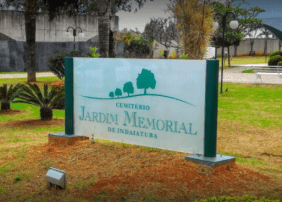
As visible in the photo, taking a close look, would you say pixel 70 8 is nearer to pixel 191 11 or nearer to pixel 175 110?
pixel 191 11

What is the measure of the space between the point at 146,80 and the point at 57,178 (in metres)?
1.99

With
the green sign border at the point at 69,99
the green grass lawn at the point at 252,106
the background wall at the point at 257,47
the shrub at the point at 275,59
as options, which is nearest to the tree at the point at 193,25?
the green grass lawn at the point at 252,106

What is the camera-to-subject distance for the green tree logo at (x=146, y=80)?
591cm

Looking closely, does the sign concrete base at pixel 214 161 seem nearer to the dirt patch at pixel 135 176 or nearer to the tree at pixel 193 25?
the dirt patch at pixel 135 176

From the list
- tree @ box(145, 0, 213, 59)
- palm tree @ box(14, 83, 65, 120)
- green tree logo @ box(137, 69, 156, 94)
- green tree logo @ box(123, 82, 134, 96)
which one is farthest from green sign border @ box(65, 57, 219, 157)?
tree @ box(145, 0, 213, 59)

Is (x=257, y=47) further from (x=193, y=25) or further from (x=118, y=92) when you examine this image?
(x=118, y=92)

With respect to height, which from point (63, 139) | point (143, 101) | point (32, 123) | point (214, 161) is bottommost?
point (32, 123)

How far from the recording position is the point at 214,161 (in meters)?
5.28

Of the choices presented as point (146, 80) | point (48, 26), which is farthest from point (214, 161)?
point (48, 26)

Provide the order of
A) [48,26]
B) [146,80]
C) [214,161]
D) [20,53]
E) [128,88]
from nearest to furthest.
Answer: [214,161] < [146,80] < [128,88] < [20,53] < [48,26]

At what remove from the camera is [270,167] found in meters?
6.24

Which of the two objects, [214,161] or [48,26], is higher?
[48,26]

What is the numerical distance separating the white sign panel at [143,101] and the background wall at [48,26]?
98.3 feet

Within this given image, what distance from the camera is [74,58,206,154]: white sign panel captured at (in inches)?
218
